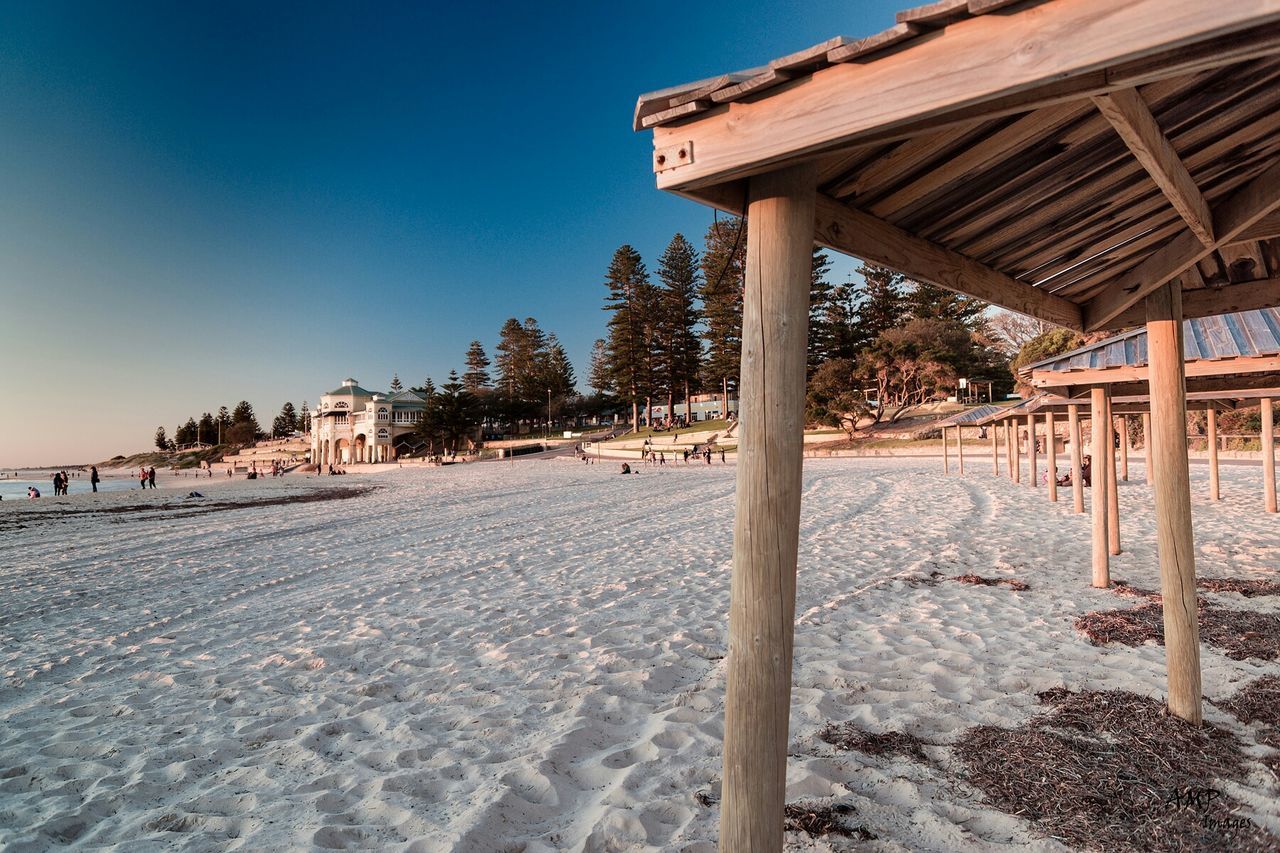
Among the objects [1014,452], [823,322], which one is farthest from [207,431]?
[1014,452]

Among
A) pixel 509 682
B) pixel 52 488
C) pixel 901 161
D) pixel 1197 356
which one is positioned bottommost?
pixel 52 488

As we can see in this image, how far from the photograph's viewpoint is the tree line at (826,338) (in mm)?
36250

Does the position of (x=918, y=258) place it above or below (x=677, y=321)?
below

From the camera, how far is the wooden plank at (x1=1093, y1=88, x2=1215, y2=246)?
1.55 metres

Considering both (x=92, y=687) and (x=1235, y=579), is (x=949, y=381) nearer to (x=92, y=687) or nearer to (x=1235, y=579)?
(x=1235, y=579)

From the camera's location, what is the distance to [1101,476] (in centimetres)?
514

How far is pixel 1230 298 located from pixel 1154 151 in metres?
2.88

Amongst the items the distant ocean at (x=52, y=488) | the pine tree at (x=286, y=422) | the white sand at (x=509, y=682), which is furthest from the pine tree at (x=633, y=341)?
the pine tree at (x=286, y=422)

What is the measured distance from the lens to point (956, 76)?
1429 millimetres

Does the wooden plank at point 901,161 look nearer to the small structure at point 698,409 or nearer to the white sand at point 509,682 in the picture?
the white sand at point 509,682

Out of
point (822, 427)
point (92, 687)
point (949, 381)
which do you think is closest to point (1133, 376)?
point (92, 687)

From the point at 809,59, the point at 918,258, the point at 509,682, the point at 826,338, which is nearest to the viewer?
the point at 809,59

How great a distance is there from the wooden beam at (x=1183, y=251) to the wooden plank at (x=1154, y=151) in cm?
9

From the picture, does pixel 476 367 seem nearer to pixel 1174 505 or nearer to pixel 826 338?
pixel 826 338
